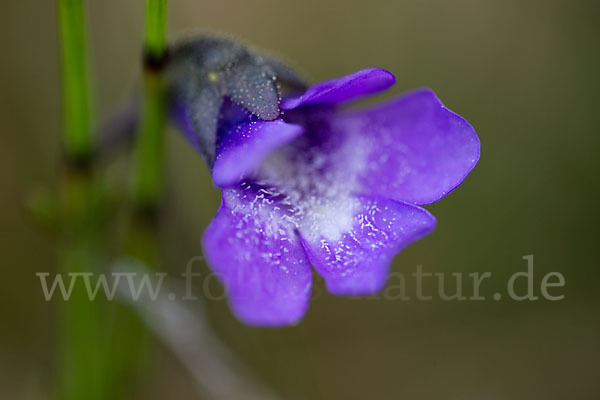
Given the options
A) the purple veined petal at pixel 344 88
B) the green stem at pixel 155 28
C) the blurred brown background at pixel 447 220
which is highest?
the green stem at pixel 155 28

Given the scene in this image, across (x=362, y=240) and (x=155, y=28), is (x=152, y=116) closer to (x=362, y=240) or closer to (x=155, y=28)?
(x=155, y=28)

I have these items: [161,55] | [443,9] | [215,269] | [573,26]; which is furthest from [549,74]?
[215,269]

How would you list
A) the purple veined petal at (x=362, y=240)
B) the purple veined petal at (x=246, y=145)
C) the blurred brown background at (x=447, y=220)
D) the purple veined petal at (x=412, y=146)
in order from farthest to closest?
the blurred brown background at (x=447, y=220) < the purple veined petal at (x=412, y=146) < the purple veined petal at (x=362, y=240) < the purple veined petal at (x=246, y=145)

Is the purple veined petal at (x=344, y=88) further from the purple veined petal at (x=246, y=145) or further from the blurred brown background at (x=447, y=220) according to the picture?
the blurred brown background at (x=447, y=220)

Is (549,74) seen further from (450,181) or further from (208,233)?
(208,233)

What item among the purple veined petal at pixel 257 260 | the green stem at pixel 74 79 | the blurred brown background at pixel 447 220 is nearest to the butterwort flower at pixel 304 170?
the purple veined petal at pixel 257 260

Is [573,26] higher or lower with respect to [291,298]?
higher

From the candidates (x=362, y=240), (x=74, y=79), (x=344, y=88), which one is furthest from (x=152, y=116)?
(x=362, y=240)
